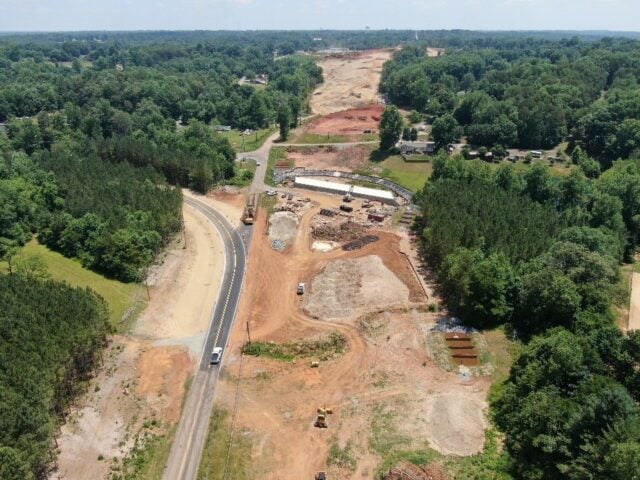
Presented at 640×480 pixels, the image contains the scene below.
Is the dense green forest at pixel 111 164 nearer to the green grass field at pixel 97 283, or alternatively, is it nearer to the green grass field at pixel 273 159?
the green grass field at pixel 97 283

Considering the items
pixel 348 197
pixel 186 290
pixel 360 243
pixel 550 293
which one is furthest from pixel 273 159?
pixel 550 293

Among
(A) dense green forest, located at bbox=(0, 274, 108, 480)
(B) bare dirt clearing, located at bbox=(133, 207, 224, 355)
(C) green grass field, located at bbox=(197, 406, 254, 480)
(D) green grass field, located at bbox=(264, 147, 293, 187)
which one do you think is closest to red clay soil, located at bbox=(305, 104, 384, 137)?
(D) green grass field, located at bbox=(264, 147, 293, 187)

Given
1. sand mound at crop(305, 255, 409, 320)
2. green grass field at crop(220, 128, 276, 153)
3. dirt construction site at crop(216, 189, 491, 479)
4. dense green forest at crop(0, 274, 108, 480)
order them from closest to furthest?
dense green forest at crop(0, 274, 108, 480), dirt construction site at crop(216, 189, 491, 479), sand mound at crop(305, 255, 409, 320), green grass field at crop(220, 128, 276, 153)

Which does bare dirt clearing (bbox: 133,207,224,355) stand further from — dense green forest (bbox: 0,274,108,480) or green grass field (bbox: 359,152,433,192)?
green grass field (bbox: 359,152,433,192)

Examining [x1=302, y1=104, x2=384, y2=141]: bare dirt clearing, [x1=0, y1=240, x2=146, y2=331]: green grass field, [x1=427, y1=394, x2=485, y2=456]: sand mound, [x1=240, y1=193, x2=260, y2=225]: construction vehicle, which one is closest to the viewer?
[x1=427, y1=394, x2=485, y2=456]: sand mound

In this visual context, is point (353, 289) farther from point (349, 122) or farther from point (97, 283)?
point (349, 122)

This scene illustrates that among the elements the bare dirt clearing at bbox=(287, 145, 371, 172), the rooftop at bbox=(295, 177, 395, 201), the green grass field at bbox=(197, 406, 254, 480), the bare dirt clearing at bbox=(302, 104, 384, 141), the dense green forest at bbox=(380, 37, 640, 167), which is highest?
the dense green forest at bbox=(380, 37, 640, 167)

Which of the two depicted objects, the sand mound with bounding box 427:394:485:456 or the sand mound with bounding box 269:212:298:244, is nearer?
the sand mound with bounding box 427:394:485:456
